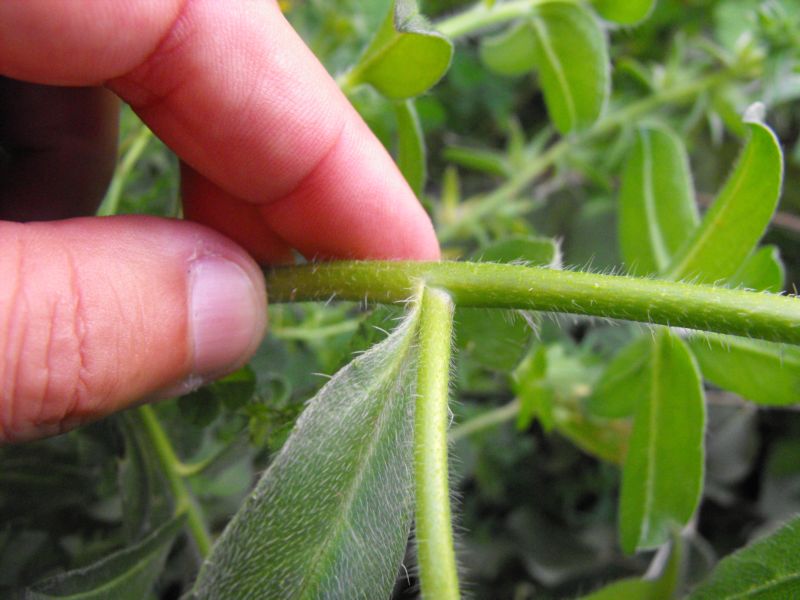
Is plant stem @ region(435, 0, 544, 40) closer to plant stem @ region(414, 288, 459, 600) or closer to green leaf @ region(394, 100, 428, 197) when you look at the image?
green leaf @ region(394, 100, 428, 197)

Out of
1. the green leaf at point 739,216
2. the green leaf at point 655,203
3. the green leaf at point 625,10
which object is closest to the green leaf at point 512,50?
the green leaf at point 625,10

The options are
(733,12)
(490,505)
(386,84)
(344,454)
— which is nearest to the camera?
(344,454)

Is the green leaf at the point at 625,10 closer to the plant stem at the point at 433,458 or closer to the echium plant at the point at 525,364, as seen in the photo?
the echium plant at the point at 525,364

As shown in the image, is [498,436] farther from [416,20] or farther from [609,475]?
[416,20]

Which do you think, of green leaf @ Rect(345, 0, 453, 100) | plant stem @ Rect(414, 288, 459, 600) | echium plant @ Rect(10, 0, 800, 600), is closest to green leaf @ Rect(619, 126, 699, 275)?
echium plant @ Rect(10, 0, 800, 600)

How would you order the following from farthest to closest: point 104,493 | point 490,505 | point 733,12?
point 490,505 < point 733,12 < point 104,493

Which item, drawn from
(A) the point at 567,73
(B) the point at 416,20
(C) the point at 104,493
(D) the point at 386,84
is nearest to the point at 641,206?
(A) the point at 567,73
